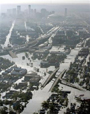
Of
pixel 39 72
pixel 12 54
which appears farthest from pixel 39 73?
pixel 12 54

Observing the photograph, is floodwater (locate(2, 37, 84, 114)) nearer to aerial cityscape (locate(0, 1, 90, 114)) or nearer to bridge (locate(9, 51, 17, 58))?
aerial cityscape (locate(0, 1, 90, 114))

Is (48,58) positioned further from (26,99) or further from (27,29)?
(27,29)

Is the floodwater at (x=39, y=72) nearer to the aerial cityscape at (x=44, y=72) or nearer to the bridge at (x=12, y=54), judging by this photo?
the aerial cityscape at (x=44, y=72)

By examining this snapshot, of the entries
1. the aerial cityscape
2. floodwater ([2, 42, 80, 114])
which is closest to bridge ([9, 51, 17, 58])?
the aerial cityscape

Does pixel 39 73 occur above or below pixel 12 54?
above

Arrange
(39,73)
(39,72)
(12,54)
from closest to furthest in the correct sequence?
(39,73)
(39,72)
(12,54)

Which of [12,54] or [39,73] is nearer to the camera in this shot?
[39,73]

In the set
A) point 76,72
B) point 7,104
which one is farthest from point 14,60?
point 7,104

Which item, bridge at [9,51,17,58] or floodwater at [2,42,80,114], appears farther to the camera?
bridge at [9,51,17,58]

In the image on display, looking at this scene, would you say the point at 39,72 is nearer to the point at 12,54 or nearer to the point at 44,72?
the point at 44,72
